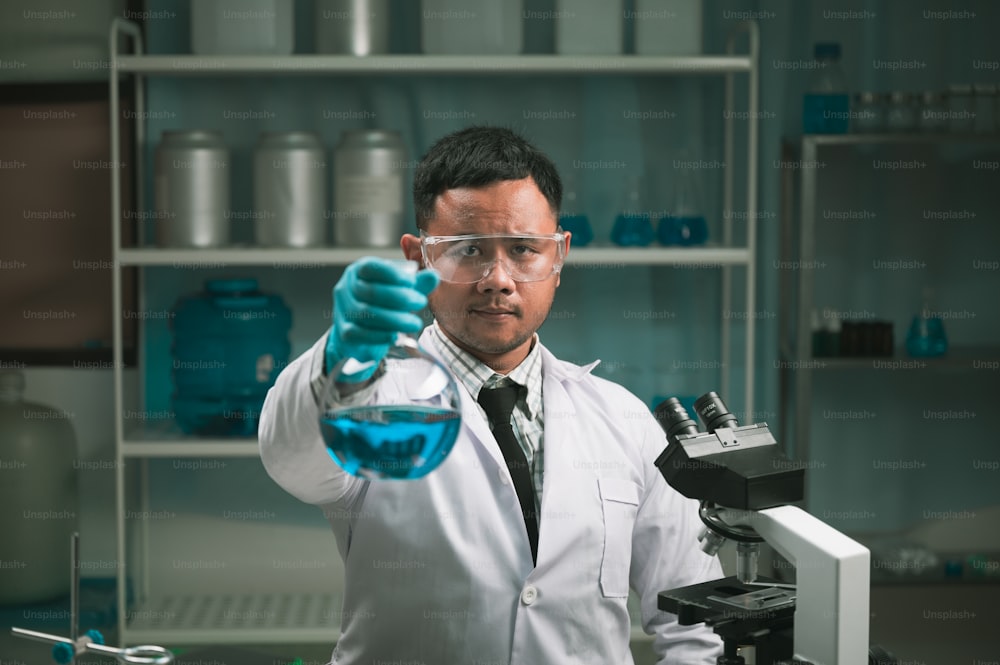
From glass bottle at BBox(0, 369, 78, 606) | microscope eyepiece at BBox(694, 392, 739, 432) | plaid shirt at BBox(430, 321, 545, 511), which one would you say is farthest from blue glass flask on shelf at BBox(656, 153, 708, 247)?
glass bottle at BBox(0, 369, 78, 606)

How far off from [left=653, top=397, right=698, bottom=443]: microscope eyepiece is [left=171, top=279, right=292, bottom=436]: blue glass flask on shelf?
161 centimetres

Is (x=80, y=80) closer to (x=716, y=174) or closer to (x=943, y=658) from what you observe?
(x=716, y=174)

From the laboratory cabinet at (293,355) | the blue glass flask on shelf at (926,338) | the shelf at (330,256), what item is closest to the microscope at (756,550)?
the shelf at (330,256)

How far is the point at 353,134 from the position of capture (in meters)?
2.58

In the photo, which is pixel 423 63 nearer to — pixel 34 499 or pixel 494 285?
pixel 494 285

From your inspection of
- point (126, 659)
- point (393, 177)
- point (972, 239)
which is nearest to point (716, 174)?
point (972, 239)

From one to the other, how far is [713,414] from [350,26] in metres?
1.71

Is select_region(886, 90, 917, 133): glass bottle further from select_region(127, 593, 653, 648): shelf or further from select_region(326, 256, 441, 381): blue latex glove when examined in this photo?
select_region(326, 256, 441, 381): blue latex glove

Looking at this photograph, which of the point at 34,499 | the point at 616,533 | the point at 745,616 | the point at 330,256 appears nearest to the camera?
the point at 745,616

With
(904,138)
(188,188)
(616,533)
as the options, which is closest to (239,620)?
(188,188)

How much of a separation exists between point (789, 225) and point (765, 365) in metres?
0.39

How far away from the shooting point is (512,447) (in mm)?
1521

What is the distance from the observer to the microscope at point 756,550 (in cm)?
102

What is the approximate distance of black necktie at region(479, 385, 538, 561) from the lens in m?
1.49
